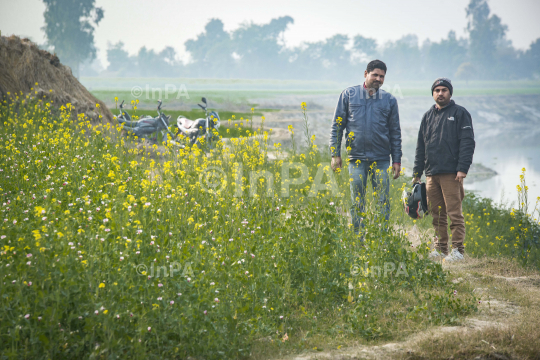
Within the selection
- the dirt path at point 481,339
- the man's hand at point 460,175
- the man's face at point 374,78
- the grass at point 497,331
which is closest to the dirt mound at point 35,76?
the man's face at point 374,78

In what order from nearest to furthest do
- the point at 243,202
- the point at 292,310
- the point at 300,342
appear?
1. the point at 300,342
2. the point at 292,310
3. the point at 243,202

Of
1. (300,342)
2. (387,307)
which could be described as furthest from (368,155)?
(300,342)

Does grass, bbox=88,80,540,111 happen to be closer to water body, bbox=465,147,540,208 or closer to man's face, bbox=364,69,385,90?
water body, bbox=465,147,540,208

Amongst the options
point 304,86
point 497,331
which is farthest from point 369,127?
point 304,86

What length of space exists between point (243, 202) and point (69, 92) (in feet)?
29.7

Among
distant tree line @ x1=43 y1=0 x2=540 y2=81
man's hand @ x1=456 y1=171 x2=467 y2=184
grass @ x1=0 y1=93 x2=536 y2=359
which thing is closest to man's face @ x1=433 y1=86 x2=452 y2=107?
man's hand @ x1=456 y1=171 x2=467 y2=184

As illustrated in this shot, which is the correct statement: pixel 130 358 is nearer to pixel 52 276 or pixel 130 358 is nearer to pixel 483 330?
pixel 52 276

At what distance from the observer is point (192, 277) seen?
10.8 ft

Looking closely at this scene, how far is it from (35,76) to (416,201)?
10351 mm

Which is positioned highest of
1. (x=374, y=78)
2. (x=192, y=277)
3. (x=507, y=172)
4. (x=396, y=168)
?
(x=374, y=78)

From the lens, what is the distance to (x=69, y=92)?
38.7 ft

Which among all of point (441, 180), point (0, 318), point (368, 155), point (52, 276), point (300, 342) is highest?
point (368, 155)

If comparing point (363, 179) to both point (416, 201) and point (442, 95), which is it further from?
point (442, 95)

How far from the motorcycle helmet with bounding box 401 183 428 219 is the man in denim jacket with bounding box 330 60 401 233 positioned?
2.09 feet
